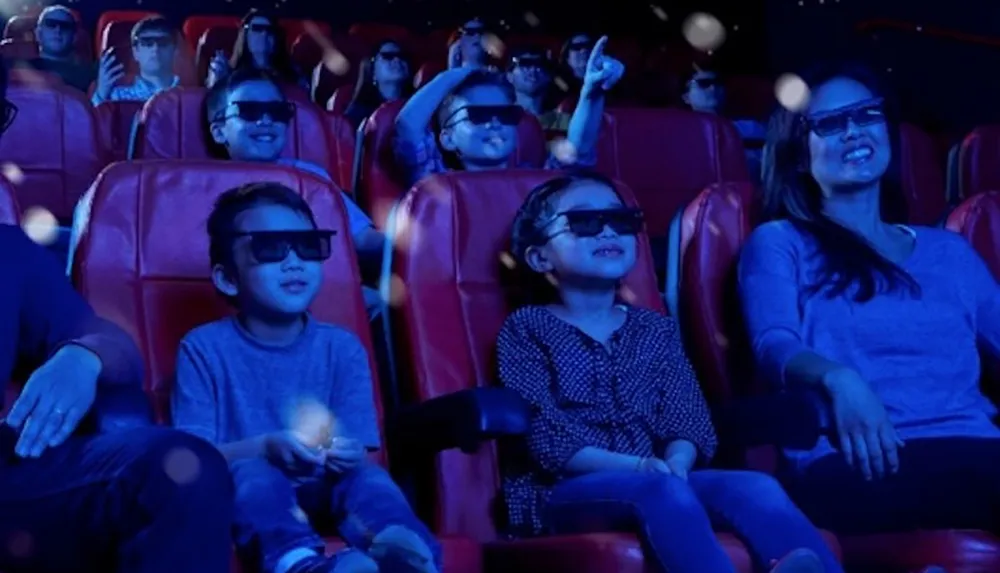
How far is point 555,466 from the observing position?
7.68ft

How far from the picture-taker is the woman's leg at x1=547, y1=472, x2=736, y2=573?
202 cm

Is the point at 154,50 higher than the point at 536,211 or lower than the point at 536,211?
higher

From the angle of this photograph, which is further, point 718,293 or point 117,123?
point 117,123

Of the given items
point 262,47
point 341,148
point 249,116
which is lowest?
point 341,148

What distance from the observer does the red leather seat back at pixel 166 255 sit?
2.41 metres

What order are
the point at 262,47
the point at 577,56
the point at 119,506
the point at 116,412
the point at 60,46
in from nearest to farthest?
the point at 119,506 → the point at 116,412 → the point at 262,47 → the point at 60,46 → the point at 577,56

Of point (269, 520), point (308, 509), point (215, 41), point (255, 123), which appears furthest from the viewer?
point (215, 41)

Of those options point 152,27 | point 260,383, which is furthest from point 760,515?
point 152,27

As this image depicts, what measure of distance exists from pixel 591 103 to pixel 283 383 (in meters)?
1.84

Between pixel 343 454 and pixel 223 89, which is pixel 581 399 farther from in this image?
pixel 223 89

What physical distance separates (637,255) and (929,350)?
50cm

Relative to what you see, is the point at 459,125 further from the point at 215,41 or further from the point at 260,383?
the point at 215,41

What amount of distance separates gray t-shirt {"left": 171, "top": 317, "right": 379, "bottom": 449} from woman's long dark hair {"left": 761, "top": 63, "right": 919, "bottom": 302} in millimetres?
757

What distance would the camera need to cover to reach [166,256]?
8.15 feet
